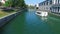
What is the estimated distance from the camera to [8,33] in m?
18.0

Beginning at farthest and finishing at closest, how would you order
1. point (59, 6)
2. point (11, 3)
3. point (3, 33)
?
1. point (11, 3)
2. point (59, 6)
3. point (3, 33)

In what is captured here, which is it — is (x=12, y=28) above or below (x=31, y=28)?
above

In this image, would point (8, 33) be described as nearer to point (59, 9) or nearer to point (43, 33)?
point (43, 33)

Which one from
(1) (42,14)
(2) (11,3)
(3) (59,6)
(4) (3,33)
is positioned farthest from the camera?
(2) (11,3)

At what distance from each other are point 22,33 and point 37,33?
60.3 inches

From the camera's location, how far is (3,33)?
17.8 meters

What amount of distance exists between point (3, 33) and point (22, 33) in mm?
1897

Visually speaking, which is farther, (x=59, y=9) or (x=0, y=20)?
(x=59, y=9)

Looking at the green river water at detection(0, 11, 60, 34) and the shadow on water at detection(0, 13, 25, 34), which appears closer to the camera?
the shadow on water at detection(0, 13, 25, 34)

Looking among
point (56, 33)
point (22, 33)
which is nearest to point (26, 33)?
point (22, 33)

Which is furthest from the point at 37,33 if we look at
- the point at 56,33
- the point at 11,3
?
the point at 11,3

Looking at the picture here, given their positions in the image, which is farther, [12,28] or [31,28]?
[31,28]

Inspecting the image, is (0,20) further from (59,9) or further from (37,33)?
(59,9)

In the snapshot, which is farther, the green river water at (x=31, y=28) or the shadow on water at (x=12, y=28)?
the green river water at (x=31, y=28)
